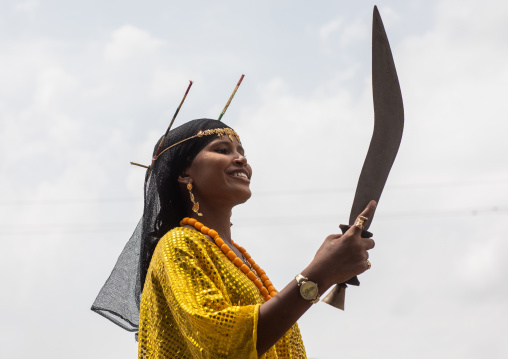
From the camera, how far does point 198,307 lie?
3.52 metres

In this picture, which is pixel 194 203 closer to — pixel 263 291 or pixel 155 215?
pixel 155 215

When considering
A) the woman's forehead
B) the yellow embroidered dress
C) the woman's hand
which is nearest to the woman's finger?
the woman's hand

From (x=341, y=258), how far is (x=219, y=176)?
98 centimetres

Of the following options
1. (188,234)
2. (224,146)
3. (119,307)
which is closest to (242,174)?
(224,146)

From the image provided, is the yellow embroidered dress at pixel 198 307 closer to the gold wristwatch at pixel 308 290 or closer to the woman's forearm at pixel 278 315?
the woman's forearm at pixel 278 315

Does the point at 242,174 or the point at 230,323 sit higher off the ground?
the point at 242,174

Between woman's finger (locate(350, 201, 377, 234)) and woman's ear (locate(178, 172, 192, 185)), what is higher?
woman's ear (locate(178, 172, 192, 185))

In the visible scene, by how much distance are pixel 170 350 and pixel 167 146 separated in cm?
120

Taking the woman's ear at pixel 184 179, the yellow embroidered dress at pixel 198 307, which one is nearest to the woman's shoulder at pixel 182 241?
the yellow embroidered dress at pixel 198 307

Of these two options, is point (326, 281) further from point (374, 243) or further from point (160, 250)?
point (160, 250)

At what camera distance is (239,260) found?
4.13 meters

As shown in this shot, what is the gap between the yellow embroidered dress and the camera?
11.2 ft

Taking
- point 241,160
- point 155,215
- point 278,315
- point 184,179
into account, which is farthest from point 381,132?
point 155,215

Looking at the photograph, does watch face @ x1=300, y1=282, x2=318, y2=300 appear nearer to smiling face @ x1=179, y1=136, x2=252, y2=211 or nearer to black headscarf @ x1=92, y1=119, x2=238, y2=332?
smiling face @ x1=179, y1=136, x2=252, y2=211
